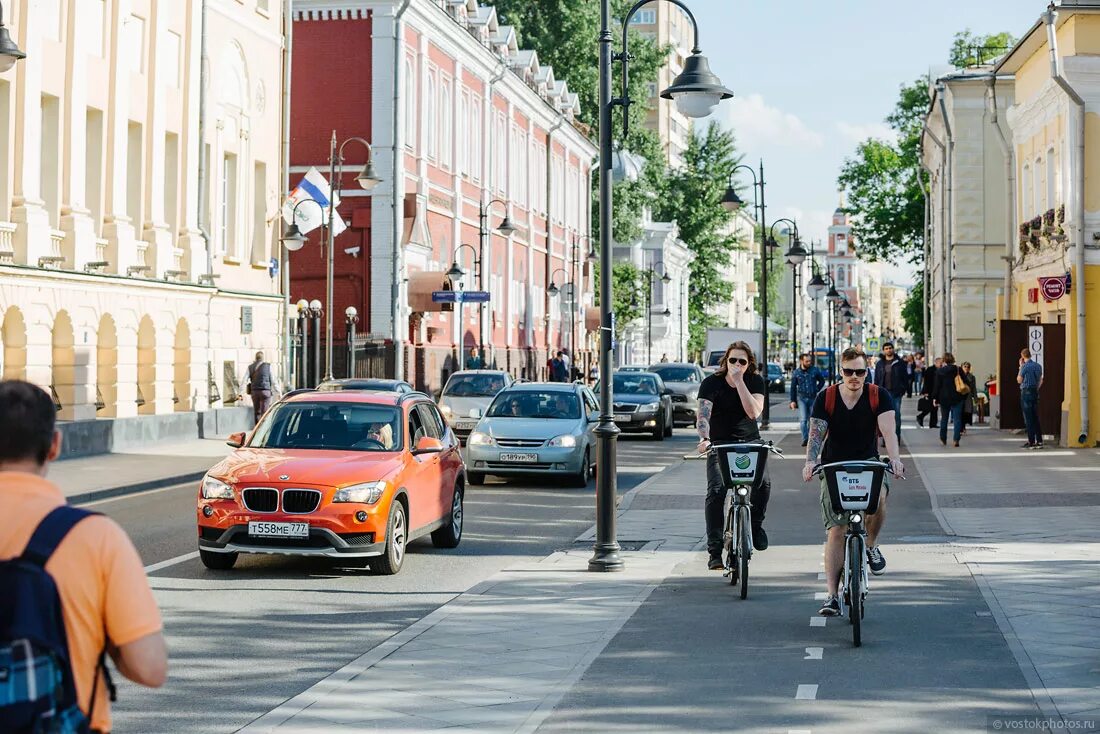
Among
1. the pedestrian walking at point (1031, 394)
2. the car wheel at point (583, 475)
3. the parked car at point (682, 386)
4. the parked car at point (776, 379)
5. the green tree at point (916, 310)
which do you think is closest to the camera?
the car wheel at point (583, 475)

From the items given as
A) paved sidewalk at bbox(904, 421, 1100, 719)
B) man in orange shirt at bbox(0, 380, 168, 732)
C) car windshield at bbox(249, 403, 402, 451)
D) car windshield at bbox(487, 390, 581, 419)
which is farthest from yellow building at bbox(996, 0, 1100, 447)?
man in orange shirt at bbox(0, 380, 168, 732)

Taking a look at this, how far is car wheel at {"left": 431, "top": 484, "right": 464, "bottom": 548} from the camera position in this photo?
15227mm

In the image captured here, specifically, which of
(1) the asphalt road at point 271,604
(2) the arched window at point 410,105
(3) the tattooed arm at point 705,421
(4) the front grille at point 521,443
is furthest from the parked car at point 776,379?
(3) the tattooed arm at point 705,421

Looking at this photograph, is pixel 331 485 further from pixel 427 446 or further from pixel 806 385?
pixel 806 385

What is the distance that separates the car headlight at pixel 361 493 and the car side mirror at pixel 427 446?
3.69 feet

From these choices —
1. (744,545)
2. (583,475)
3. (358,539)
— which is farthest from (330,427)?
(583,475)

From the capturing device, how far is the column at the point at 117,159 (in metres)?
31.8

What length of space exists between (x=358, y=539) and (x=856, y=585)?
4.70 m

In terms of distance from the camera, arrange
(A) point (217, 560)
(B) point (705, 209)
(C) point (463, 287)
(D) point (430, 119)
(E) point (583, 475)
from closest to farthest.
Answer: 1. (A) point (217, 560)
2. (E) point (583, 475)
3. (D) point (430, 119)
4. (C) point (463, 287)
5. (B) point (705, 209)

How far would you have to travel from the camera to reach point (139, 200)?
110 ft

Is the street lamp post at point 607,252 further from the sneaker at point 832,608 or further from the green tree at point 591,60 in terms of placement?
the green tree at point 591,60

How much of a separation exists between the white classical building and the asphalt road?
944cm

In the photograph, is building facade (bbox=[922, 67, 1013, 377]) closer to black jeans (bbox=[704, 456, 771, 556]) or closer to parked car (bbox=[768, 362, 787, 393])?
parked car (bbox=[768, 362, 787, 393])

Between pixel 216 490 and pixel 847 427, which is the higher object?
pixel 847 427
